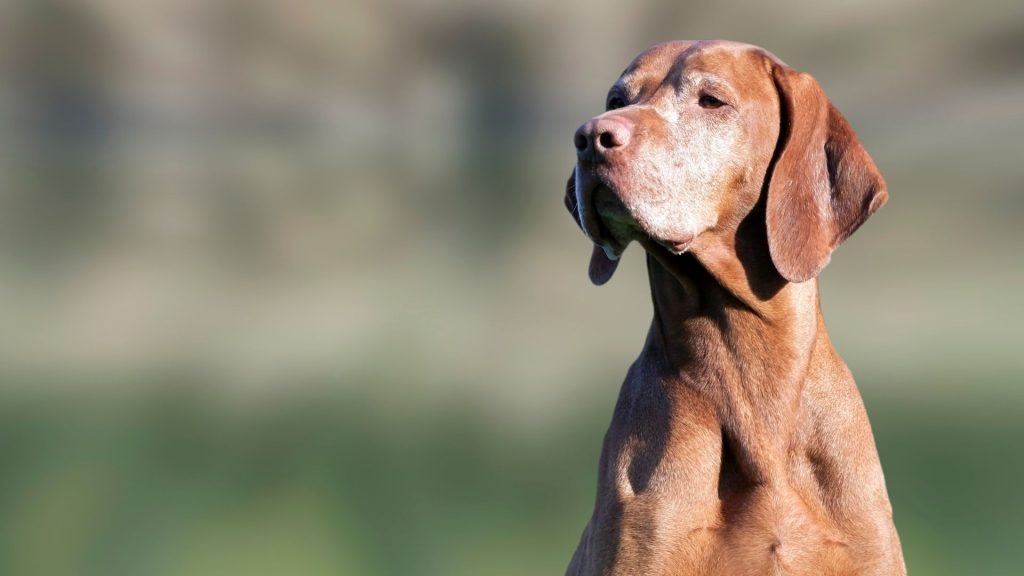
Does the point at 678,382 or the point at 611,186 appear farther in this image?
the point at 678,382

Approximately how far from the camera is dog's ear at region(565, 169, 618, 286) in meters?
4.64

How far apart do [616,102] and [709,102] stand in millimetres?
428

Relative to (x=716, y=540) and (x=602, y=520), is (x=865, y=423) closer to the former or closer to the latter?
(x=716, y=540)

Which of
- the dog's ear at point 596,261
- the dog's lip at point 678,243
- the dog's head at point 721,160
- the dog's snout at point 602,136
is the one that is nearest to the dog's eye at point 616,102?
the dog's head at point 721,160

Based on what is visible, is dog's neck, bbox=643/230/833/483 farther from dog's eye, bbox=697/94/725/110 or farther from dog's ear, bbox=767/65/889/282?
dog's eye, bbox=697/94/725/110

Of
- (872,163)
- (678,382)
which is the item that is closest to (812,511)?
(678,382)

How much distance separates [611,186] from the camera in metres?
3.94

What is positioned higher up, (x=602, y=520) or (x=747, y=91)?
(x=747, y=91)

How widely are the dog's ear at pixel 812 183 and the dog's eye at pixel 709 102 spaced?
11.0 inches

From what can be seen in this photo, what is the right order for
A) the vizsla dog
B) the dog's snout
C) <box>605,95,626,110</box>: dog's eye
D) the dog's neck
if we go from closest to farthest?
the dog's snout → the vizsla dog → the dog's neck → <box>605,95,626,110</box>: dog's eye

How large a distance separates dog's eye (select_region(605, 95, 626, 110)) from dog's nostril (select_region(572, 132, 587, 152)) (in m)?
0.53

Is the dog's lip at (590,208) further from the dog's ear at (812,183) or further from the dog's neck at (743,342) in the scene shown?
the dog's ear at (812,183)

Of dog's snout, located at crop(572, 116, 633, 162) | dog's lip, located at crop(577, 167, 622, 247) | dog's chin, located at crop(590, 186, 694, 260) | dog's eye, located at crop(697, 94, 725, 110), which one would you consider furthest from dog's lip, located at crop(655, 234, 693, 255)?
dog's eye, located at crop(697, 94, 725, 110)

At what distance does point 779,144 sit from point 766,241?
39cm
